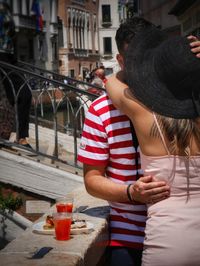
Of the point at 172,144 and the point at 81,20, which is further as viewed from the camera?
the point at 81,20

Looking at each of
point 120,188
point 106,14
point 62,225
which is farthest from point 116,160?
point 106,14

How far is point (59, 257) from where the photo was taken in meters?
2.39

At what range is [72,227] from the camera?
106 inches

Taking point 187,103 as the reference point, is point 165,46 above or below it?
above

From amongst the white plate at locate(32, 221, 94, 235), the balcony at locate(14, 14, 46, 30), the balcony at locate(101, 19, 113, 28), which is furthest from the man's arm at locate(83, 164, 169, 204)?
the balcony at locate(101, 19, 113, 28)

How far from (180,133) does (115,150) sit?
0.44m

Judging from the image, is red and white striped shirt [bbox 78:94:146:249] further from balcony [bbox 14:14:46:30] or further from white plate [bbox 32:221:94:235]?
balcony [bbox 14:14:46:30]

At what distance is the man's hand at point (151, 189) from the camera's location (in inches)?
85.0

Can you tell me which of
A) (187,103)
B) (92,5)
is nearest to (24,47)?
(92,5)

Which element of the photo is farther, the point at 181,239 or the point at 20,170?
the point at 20,170

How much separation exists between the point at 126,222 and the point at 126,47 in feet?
2.33

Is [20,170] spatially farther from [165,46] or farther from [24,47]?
[165,46]

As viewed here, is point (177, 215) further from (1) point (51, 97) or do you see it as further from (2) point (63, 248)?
(1) point (51, 97)

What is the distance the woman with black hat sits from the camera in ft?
7.06
